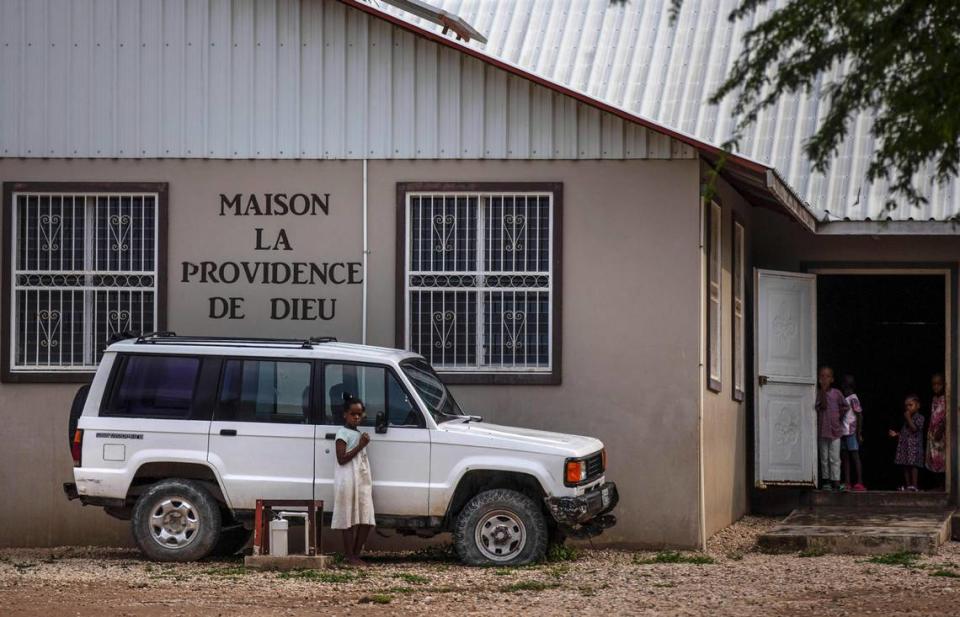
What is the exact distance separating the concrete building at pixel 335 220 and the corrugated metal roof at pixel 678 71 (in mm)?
3629

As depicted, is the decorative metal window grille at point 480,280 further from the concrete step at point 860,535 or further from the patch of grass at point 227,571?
the patch of grass at point 227,571

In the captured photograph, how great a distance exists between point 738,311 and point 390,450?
637 cm

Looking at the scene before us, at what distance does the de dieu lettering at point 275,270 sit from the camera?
16.3 metres

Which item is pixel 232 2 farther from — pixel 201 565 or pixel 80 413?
pixel 201 565

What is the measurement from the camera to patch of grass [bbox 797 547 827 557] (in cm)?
1545

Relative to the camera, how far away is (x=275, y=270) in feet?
53.4

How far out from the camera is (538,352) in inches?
637

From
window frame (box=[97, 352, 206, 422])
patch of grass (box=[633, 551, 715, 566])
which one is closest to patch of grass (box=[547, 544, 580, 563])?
patch of grass (box=[633, 551, 715, 566])

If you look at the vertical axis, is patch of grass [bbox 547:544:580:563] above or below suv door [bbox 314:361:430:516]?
below

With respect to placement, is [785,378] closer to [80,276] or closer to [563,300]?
[563,300]

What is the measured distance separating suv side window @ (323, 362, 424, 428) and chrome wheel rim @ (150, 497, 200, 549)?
1.36 metres

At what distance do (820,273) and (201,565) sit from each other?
357 inches

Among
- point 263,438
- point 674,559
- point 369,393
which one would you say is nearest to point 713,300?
point 674,559

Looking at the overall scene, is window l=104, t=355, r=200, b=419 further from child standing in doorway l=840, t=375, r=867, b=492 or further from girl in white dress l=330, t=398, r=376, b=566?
child standing in doorway l=840, t=375, r=867, b=492
